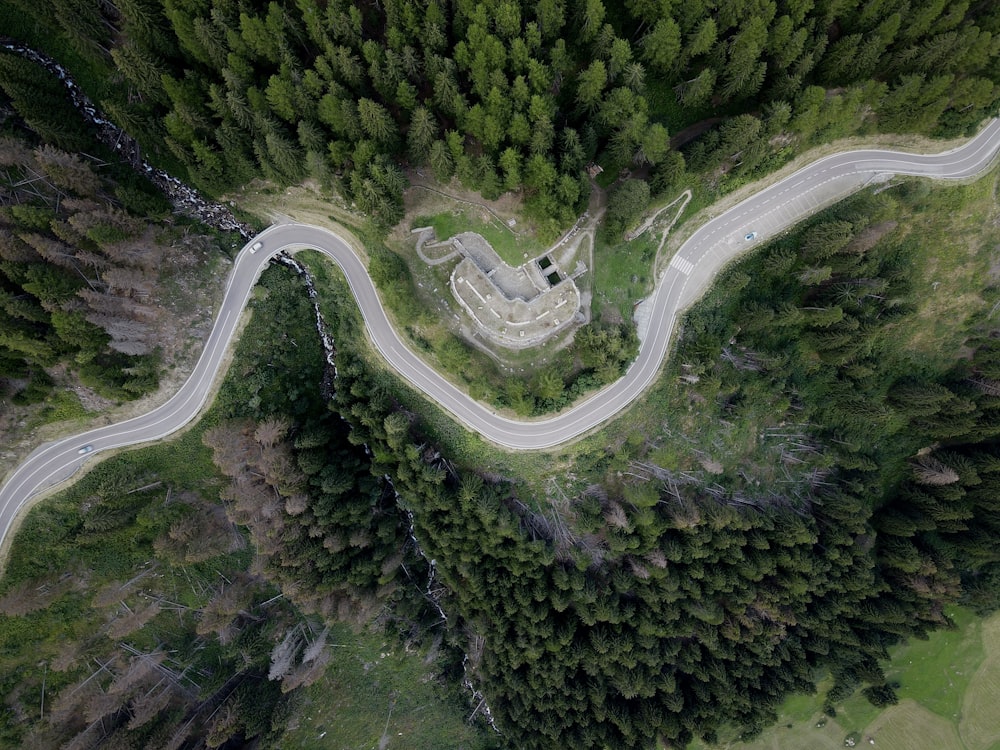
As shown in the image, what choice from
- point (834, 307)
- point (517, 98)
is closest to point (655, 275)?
point (834, 307)

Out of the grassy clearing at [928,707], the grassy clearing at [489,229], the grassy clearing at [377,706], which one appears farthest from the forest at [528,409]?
the grassy clearing at [928,707]

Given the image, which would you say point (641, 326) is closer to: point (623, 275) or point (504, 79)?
point (623, 275)

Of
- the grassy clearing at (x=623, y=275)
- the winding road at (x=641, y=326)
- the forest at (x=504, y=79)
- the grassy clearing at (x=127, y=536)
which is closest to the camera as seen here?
the forest at (x=504, y=79)

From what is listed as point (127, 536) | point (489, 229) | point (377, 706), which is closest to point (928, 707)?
point (377, 706)

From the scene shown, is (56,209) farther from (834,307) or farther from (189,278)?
(834,307)

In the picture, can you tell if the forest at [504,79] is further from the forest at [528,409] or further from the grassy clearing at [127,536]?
the grassy clearing at [127,536]

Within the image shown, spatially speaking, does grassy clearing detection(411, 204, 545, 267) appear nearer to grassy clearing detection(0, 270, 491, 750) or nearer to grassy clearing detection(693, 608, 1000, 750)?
grassy clearing detection(0, 270, 491, 750)
